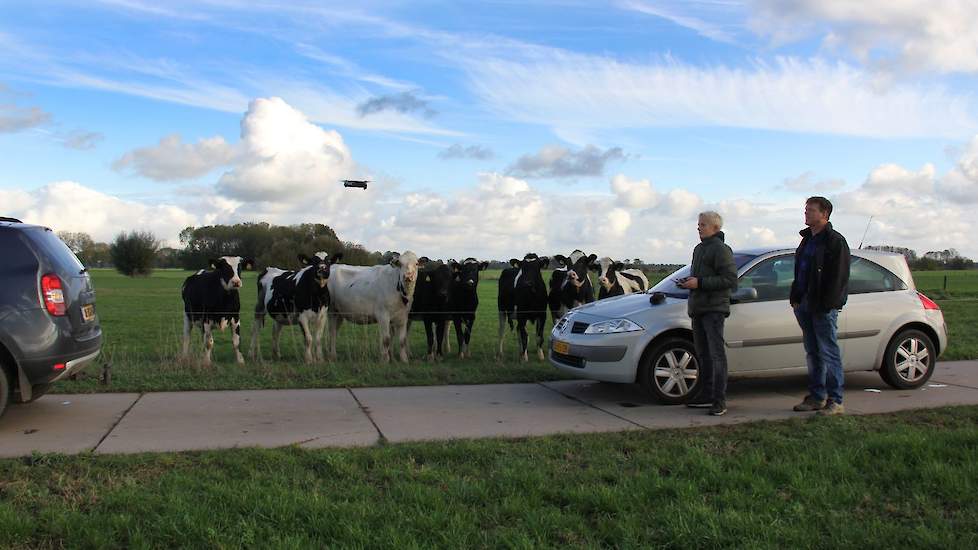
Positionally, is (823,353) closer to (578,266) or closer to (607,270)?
(578,266)

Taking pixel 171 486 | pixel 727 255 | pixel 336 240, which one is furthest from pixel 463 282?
pixel 336 240

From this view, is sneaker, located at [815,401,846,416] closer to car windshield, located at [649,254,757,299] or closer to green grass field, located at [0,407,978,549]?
green grass field, located at [0,407,978,549]

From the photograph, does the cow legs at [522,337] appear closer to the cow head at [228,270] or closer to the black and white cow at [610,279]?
the black and white cow at [610,279]

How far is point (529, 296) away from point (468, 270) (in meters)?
1.30

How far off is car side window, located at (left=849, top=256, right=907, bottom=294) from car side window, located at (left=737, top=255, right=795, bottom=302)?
2.89 ft

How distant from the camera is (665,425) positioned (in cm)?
742

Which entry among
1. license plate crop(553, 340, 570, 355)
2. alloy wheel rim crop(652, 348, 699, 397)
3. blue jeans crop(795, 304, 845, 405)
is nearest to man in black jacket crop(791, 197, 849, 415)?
blue jeans crop(795, 304, 845, 405)

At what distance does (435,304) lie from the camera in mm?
13805

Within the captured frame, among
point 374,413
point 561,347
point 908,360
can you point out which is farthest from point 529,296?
point 908,360

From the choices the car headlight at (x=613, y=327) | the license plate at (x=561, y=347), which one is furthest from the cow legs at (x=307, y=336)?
the car headlight at (x=613, y=327)

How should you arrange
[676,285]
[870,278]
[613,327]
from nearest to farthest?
[613,327] → [676,285] → [870,278]

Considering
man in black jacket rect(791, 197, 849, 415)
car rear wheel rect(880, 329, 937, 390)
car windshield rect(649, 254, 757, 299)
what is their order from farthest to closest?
car rear wheel rect(880, 329, 937, 390), car windshield rect(649, 254, 757, 299), man in black jacket rect(791, 197, 849, 415)

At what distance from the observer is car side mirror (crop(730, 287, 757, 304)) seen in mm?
8664

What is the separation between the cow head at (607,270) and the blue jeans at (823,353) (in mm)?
6372
